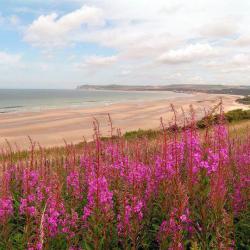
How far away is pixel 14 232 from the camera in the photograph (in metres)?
4.77

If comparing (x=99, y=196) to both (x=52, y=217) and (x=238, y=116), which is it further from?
(x=238, y=116)

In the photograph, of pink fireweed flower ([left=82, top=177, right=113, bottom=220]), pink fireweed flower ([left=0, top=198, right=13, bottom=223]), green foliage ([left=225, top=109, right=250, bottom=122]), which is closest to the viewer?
pink fireweed flower ([left=82, top=177, right=113, bottom=220])

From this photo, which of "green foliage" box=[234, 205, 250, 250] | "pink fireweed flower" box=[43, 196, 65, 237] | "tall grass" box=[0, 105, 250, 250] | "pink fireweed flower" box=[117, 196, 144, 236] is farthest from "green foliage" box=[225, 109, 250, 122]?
"pink fireweed flower" box=[43, 196, 65, 237]

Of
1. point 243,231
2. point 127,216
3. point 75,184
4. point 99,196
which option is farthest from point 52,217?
point 243,231

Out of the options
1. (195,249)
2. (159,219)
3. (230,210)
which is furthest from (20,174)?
(195,249)

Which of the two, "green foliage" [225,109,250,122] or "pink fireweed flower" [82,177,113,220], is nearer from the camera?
"pink fireweed flower" [82,177,113,220]

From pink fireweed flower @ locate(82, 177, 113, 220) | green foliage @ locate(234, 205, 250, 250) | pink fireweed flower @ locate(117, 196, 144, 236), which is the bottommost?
green foliage @ locate(234, 205, 250, 250)

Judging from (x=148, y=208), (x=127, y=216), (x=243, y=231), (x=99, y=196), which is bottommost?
(x=243, y=231)

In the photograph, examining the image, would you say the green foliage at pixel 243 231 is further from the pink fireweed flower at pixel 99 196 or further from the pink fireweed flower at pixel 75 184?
the pink fireweed flower at pixel 75 184

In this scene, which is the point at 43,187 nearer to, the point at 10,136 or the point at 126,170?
the point at 126,170

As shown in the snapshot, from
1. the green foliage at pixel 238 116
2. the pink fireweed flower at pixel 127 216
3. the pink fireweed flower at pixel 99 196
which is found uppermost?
the pink fireweed flower at pixel 99 196

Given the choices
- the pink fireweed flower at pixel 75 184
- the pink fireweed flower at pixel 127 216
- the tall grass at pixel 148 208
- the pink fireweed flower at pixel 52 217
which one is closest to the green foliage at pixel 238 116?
the tall grass at pixel 148 208

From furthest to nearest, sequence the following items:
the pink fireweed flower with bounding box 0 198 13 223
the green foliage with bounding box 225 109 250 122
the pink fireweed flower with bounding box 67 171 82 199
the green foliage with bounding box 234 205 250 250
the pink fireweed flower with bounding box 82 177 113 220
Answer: the green foliage with bounding box 225 109 250 122 < the pink fireweed flower with bounding box 67 171 82 199 < the green foliage with bounding box 234 205 250 250 < the pink fireweed flower with bounding box 0 198 13 223 < the pink fireweed flower with bounding box 82 177 113 220

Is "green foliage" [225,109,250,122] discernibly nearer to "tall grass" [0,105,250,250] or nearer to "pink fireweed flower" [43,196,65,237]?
"tall grass" [0,105,250,250]
